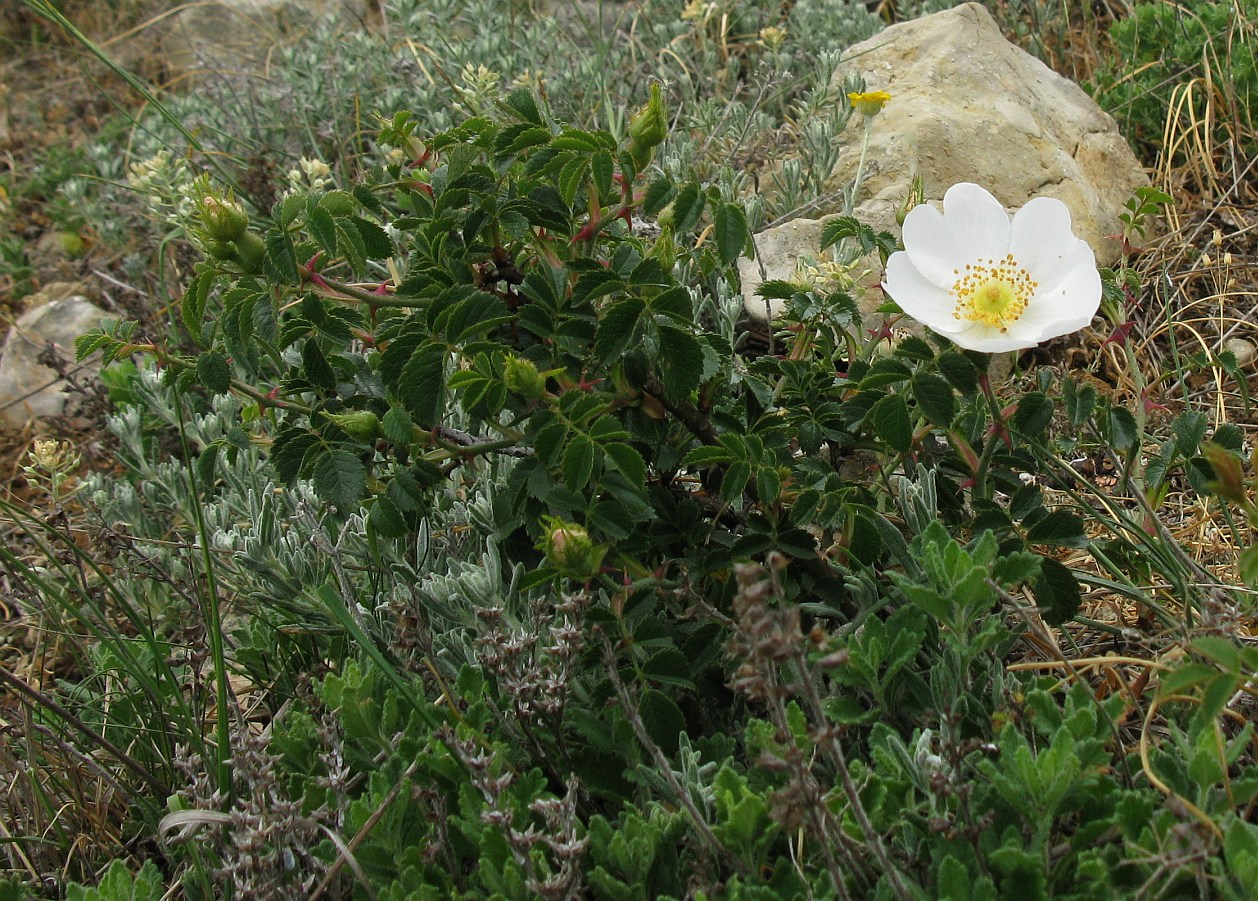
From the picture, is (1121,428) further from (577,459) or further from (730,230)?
(577,459)

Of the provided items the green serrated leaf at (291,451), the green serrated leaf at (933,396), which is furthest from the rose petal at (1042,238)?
the green serrated leaf at (291,451)

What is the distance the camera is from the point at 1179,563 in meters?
2.04

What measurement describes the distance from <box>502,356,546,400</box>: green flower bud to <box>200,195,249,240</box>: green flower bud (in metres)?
0.47

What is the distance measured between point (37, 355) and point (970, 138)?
10.6ft

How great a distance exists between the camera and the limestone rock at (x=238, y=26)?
239 inches

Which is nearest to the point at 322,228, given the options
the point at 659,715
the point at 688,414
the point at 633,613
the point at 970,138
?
the point at 688,414

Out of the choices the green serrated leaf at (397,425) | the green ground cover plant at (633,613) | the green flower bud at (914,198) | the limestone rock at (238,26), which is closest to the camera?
the green ground cover plant at (633,613)

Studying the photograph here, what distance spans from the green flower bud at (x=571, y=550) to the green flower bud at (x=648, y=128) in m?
0.65

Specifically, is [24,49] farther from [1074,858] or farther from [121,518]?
[1074,858]

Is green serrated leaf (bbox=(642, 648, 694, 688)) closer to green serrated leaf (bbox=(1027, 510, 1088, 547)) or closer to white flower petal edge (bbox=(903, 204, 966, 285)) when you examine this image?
Answer: green serrated leaf (bbox=(1027, 510, 1088, 547))

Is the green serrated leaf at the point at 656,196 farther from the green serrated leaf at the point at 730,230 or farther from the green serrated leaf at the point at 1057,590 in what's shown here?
the green serrated leaf at the point at 1057,590

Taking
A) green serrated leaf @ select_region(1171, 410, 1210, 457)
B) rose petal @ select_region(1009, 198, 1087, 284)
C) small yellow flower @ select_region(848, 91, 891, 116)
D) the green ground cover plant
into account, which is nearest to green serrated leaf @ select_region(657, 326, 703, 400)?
the green ground cover plant

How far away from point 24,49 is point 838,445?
6.60m

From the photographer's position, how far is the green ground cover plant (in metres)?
1.52
